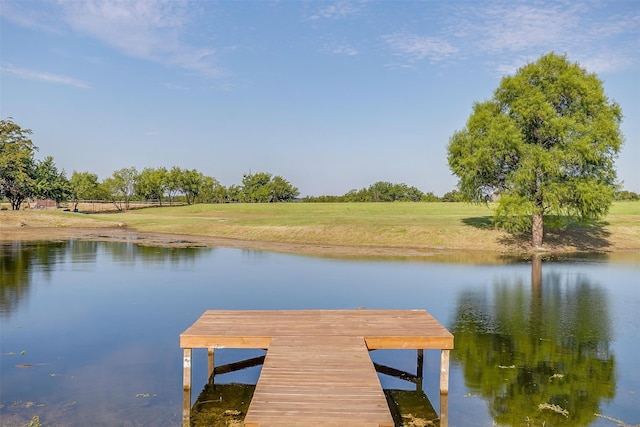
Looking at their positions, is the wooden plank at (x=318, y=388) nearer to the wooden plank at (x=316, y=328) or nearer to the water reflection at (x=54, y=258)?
the wooden plank at (x=316, y=328)

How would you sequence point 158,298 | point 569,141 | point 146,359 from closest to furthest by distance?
point 146,359 → point 158,298 → point 569,141

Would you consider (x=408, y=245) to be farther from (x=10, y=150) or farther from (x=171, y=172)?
(x=171, y=172)

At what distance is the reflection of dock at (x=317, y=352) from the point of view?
766 centimetres

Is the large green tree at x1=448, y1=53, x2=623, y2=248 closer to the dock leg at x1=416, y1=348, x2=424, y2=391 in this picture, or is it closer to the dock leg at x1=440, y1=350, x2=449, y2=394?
the dock leg at x1=416, y1=348, x2=424, y2=391

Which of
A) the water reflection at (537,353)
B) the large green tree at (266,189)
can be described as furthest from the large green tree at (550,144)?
the large green tree at (266,189)

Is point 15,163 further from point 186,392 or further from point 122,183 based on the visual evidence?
point 186,392

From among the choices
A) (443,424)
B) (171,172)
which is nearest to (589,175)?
(443,424)

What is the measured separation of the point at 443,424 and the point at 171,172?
133525mm

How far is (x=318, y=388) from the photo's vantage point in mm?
8492

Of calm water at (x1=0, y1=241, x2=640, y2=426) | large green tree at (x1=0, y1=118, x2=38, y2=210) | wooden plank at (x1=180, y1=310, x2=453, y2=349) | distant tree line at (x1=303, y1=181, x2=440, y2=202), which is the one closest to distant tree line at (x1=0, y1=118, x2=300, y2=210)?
large green tree at (x1=0, y1=118, x2=38, y2=210)

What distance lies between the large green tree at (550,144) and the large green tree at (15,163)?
237 feet

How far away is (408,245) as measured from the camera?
1769 inches

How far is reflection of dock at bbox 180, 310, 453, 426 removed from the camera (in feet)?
25.1

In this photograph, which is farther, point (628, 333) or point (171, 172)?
point (171, 172)
